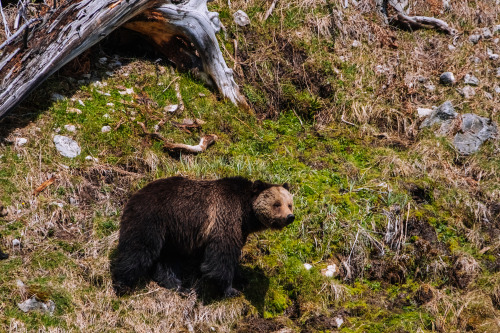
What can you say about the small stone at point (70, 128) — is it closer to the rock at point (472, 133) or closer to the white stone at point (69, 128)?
the white stone at point (69, 128)

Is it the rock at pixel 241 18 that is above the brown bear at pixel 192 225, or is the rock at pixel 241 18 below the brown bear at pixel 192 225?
above

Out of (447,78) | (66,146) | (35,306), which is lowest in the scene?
(447,78)

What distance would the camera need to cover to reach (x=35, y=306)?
5.21 metres

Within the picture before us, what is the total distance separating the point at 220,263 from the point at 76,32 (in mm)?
3940

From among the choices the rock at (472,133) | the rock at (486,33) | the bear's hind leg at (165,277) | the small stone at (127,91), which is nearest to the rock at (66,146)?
the small stone at (127,91)

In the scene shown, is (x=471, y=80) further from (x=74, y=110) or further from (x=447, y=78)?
(x=74, y=110)

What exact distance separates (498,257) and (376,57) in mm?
4835

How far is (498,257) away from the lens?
726 cm

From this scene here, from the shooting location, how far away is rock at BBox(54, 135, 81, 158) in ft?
23.2

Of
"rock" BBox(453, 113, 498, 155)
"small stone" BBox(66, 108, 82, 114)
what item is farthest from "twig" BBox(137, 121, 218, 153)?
"rock" BBox(453, 113, 498, 155)

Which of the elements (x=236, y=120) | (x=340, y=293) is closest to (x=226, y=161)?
(x=236, y=120)

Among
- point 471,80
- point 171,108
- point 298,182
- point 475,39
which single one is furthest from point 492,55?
point 171,108

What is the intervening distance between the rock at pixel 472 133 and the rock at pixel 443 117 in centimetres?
22

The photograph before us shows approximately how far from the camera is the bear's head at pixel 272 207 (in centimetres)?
594
